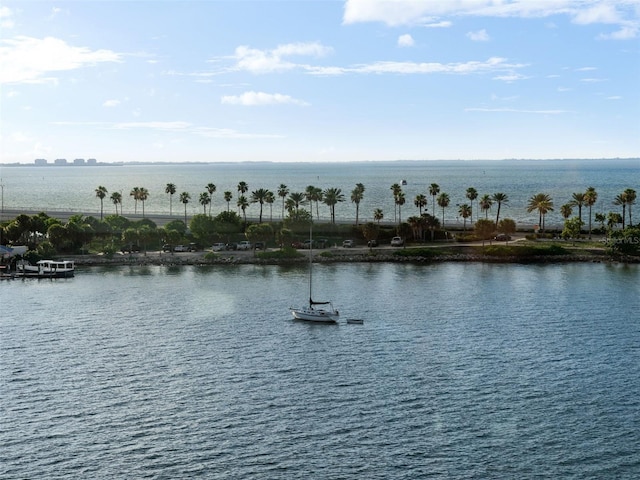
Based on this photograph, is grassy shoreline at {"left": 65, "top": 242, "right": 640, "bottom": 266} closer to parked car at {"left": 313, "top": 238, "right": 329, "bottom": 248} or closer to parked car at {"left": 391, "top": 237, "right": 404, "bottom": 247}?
parked car at {"left": 391, "top": 237, "right": 404, "bottom": 247}

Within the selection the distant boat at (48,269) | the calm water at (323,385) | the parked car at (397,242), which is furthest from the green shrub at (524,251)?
the distant boat at (48,269)

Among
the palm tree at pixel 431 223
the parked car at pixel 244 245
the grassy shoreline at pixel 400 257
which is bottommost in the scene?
the grassy shoreline at pixel 400 257

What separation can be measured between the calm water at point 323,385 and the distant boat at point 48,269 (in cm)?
1644

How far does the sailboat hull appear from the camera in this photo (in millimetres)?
90688

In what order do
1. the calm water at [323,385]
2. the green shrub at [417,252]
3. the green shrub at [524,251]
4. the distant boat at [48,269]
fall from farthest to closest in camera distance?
the green shrub at [417,252]
the green shrub at [524,251]
the distant boat at [48,269]
the calm water at [323,385]

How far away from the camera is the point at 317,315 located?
298ft

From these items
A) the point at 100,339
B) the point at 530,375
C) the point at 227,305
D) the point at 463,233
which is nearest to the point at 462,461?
the point at 530,375

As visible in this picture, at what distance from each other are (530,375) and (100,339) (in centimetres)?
4530

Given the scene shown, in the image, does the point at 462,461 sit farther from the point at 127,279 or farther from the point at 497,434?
the point at 127,279

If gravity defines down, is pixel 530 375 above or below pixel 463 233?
below

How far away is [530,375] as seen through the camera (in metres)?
68.1

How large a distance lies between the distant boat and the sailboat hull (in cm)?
5270

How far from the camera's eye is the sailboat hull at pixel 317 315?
90.7 meters

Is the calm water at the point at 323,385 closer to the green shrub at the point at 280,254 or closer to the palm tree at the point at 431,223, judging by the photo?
the green shrub at the point at 280,254
